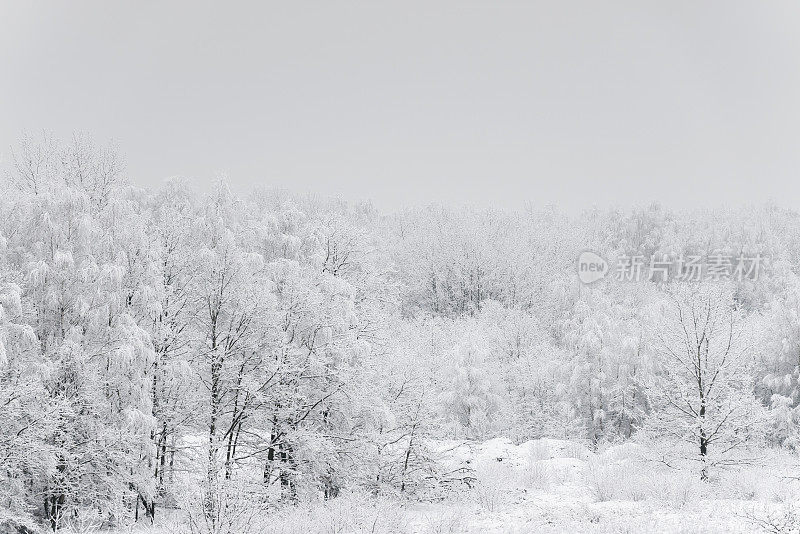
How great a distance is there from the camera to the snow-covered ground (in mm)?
10297

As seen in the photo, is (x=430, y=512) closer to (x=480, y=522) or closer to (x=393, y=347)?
(x=480, y=522)

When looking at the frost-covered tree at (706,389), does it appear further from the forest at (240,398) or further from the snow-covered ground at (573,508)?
the snow-covered ground at (573,508)

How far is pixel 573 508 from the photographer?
12.5 metres

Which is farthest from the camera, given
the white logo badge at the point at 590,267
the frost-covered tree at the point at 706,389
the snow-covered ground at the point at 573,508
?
the white logo badge at the point at 590,267

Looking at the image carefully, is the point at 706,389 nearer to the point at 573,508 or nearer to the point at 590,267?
the point at 573,508

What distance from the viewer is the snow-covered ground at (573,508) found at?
1030cm

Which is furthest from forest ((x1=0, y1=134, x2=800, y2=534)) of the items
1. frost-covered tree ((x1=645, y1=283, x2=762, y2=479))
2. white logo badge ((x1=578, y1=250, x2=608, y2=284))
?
white logo badge ((x1=578, y1=250, x2=608, y2=284))

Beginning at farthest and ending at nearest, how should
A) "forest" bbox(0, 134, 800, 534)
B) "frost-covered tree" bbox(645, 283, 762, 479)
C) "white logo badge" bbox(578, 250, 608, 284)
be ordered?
"white logo badge" bbox(578, 250, 608, 284)
"frost-covered tree" bbox(645, 283, 762, 479)
"forest" bbox(0, 134, 800, 534)

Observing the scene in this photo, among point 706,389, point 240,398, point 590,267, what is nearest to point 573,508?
point 706,389

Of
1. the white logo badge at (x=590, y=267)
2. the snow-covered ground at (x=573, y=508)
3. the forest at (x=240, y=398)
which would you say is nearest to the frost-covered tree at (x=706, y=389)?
the forest at (x=240, y=398)

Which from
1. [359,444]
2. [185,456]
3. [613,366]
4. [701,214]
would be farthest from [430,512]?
[701,214]

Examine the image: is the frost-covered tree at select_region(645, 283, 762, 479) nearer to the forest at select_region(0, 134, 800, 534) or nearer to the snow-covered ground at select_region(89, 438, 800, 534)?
the forest at select_region(0, 134, 800, 534)

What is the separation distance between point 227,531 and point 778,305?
29105 millimetres

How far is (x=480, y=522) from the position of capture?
11.5m
